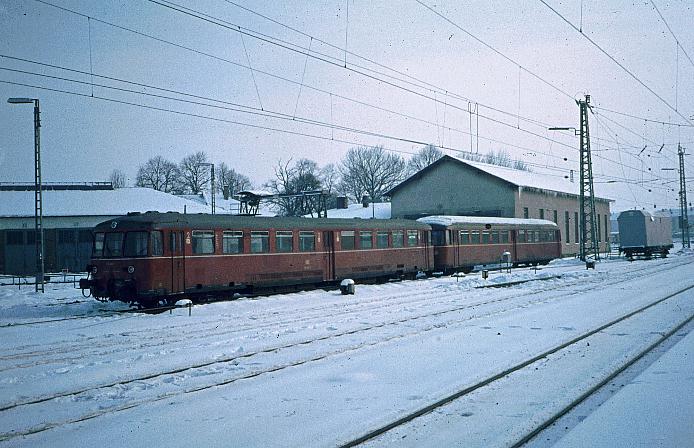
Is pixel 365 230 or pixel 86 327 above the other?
pixel 365 230

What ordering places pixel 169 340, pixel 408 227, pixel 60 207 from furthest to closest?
pixel 60 207 → pixel 408 227 → pixel 169 340

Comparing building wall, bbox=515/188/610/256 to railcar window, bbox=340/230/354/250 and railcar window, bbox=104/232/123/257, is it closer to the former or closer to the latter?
railcar window, bbox=340/230/354/250

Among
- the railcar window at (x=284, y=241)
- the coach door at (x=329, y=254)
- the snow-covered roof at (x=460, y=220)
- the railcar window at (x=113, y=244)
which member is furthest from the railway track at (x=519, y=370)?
the snow-covered roof at (x=460, y=220)

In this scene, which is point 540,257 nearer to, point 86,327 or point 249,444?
point 86,327

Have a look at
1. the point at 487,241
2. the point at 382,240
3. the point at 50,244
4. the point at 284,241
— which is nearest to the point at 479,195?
the point at 487,241

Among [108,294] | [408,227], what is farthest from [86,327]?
[408,227]

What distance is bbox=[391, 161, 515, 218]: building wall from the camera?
55.3 metres

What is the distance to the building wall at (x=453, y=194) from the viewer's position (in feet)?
181

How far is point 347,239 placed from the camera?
27.5 meters

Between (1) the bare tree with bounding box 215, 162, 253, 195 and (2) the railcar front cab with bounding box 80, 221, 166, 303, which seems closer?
(2) the railcar front cab with bounding box 80, 221, 166, 303

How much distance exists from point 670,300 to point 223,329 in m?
14.2

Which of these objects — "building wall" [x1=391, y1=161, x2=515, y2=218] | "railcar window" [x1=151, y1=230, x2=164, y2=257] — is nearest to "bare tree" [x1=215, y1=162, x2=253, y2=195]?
"building wall" [x1=391, y1=161, x2=515, y2=218]

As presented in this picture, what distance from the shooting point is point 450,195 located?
5816 cm

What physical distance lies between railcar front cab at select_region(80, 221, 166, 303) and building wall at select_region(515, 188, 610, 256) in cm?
3944
